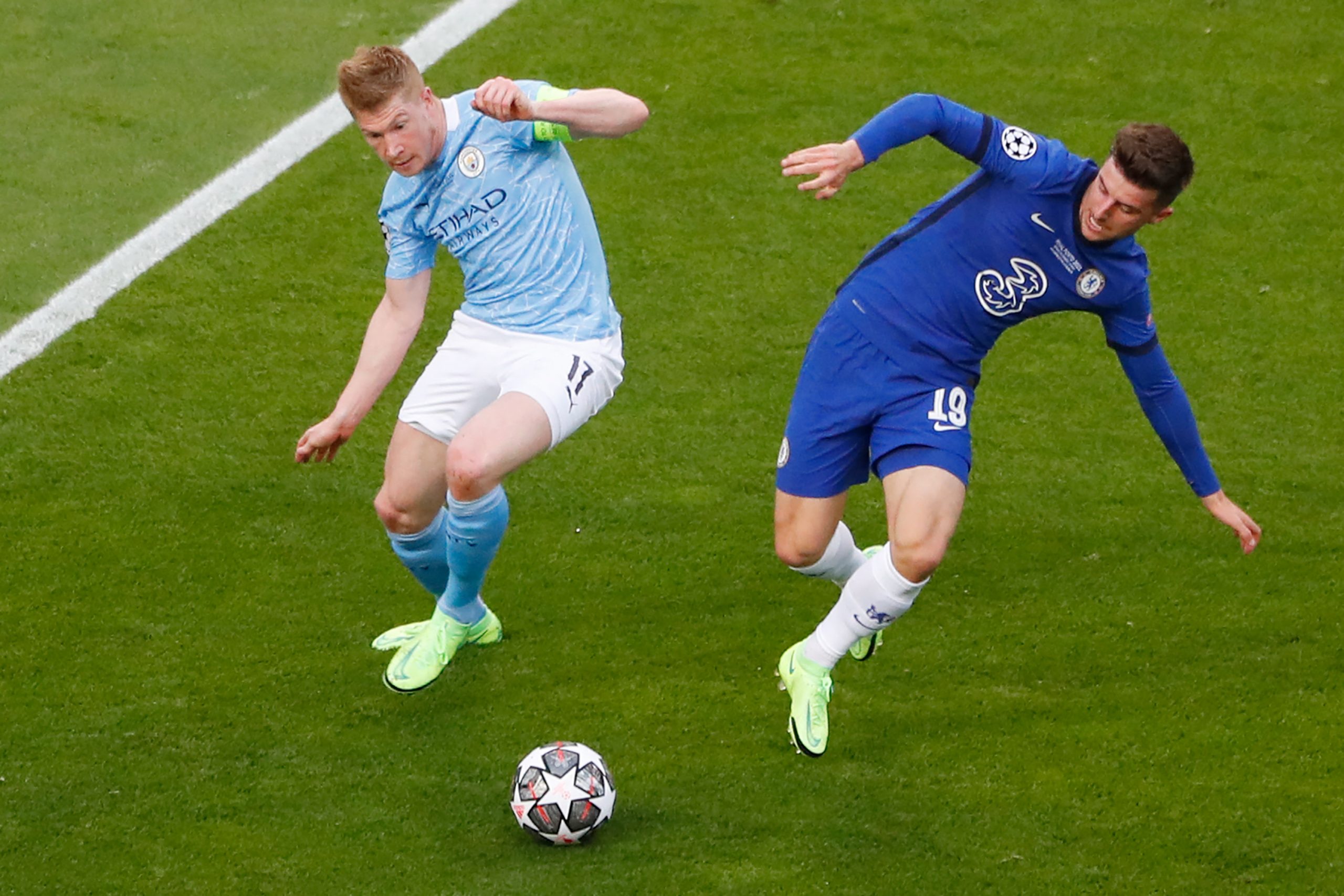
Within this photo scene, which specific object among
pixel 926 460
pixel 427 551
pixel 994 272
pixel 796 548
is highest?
pixel 994 272

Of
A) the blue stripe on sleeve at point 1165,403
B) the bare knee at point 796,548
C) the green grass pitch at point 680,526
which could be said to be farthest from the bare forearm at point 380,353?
the blue stripe on sleeve at point 1165,403

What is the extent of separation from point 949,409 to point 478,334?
5.78 feet

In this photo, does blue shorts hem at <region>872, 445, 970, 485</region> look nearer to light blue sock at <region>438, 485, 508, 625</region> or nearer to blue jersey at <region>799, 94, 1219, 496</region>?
blue jersey at <region>799, 94, 1219, 496</region>

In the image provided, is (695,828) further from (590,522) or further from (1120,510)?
(1120,510)

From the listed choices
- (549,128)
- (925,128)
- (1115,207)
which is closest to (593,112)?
(549,128)

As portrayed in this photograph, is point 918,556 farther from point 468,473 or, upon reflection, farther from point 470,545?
point 470,545

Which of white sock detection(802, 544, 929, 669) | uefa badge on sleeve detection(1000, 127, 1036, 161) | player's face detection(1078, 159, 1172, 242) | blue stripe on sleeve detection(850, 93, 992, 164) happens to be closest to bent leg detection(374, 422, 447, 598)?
white sock detection(802, 544, 929, 669)

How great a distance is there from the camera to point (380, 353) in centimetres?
595

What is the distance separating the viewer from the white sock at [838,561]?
599cm

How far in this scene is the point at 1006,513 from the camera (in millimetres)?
7242

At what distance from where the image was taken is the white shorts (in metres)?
5.92

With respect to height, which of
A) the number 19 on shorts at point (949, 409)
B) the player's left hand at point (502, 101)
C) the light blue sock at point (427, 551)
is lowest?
the light blue sock at point (427, 551)

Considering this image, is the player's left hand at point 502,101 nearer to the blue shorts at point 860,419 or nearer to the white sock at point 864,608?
the blue shorts at point 860,419

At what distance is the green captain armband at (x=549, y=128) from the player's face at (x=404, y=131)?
1.16 ft
